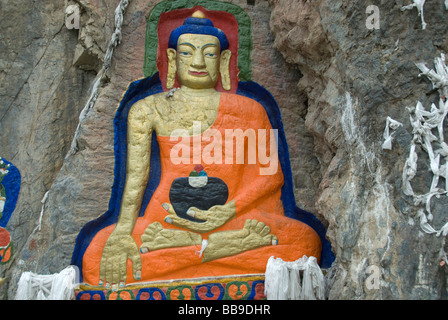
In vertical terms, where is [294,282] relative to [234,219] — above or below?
below

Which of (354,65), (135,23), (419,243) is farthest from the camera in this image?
(135,23)

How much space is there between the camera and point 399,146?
3.51 m

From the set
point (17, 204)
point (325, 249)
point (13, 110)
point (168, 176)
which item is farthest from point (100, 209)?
point (325, 249)

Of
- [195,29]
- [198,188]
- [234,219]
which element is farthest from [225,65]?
[234,219]

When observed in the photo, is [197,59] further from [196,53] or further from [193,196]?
[193,196]

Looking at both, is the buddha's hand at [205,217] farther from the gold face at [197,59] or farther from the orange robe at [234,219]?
the gold face at [197,59]

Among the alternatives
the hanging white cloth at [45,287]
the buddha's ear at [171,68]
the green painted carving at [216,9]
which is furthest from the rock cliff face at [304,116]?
the buddha's ear at [171,68]

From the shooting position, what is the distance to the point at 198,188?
4.28 m

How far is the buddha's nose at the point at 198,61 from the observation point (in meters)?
4.46

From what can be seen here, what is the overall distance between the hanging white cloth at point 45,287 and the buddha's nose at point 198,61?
2.01 meters

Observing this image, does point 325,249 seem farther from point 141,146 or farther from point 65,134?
point 65,134

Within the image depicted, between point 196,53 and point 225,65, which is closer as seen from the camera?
point 196,53

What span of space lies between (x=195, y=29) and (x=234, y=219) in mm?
1688

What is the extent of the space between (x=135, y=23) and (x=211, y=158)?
1.35 meters
